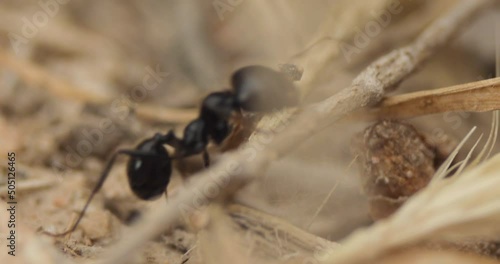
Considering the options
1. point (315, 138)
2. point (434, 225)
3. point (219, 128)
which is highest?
point (219, 128)

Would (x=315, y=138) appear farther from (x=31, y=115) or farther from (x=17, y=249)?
(x=31, y=115)

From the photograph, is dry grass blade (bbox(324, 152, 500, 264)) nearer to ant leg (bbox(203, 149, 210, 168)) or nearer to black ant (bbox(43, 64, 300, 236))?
black ant (bbox(43, 64, 300, 236))

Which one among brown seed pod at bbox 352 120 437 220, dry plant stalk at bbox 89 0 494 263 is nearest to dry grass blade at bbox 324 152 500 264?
dry plant stalk at bbox 89 0 494 263

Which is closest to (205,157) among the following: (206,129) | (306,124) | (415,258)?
(206,129)

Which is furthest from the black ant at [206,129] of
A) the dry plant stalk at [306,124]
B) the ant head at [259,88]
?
the dry plant stalk at [306,124]

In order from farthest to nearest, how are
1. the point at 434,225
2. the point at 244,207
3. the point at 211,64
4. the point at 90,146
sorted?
the point at 211,64, the point at 90,146, the point at 244,207, the point at 434,225

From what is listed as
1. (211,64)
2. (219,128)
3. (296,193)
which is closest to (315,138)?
(296,193)
